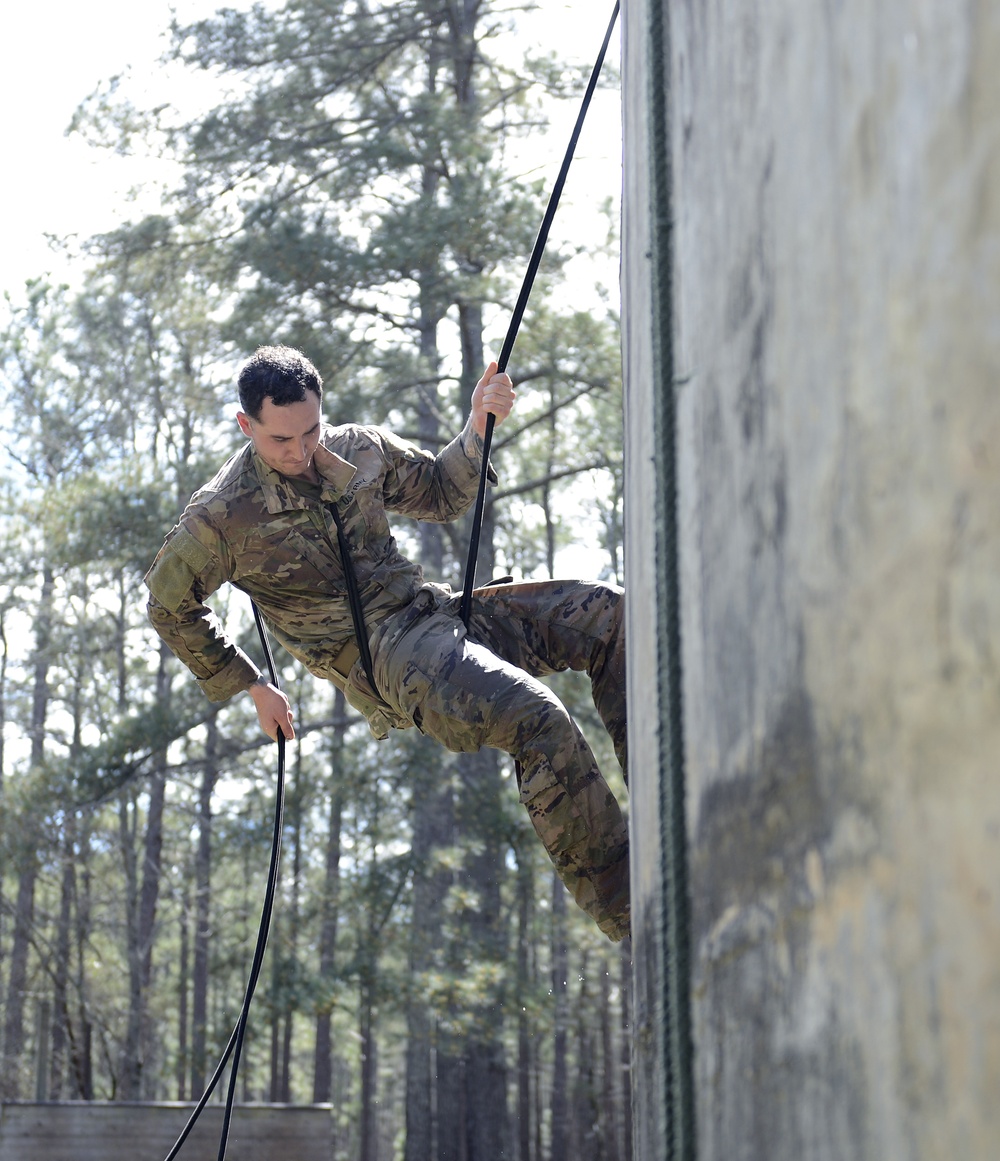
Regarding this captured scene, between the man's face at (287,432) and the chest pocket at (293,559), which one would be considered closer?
the man's face at (287,432)

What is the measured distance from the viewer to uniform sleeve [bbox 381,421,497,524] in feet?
12.4

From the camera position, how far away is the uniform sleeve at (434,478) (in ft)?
12.4

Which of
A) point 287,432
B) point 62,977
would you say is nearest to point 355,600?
point 287,432

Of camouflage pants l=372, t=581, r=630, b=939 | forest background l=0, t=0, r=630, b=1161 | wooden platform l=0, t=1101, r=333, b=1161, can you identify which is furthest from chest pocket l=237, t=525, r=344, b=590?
forest background l=0, t=0, r=630, b=1161

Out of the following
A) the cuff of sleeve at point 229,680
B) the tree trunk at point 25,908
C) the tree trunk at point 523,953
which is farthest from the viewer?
the tree trunk at point 25,908

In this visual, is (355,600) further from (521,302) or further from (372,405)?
Result: (372,405)

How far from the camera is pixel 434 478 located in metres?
3.85

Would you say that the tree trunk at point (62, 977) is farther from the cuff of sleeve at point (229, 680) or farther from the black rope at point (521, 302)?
the black rope at point (521, 302)

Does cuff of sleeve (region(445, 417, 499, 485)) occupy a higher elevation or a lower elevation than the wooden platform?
higher

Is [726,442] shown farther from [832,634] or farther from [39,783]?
[39,783]

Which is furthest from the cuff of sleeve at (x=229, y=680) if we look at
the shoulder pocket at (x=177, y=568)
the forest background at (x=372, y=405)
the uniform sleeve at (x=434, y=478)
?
the forest background at (x=372, y=405)

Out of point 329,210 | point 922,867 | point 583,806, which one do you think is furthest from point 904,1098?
point 329,210

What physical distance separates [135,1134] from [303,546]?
500 cm

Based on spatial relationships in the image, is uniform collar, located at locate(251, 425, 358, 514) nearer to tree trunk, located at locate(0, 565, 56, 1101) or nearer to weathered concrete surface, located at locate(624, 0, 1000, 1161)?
weathered concrete surface, located at locate(624, 0, 1000, 1161)
